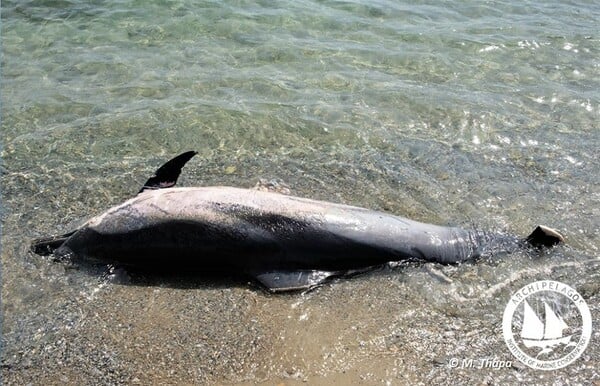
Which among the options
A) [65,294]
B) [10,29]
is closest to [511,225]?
[65,294]

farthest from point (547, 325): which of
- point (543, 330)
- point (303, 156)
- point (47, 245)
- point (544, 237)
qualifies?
point (47, 245)

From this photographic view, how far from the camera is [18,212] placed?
17.2 feet

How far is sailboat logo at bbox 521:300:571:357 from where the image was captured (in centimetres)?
386

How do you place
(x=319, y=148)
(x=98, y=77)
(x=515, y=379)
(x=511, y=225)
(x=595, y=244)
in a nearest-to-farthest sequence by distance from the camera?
(x=515, y=379) < (x=595, y=244) < (x=511, y=225) < (x=319, y=148) < (x=98, y=77)

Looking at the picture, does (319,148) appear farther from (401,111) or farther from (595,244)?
(595,244)

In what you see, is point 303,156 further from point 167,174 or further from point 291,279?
point 291,279

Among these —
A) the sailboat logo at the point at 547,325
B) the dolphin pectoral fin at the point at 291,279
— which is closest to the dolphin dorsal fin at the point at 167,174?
the dolphin pectoral fin at the point at 291,279

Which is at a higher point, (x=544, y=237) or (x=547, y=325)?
(x=544, y=237)

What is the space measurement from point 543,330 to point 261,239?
2.14 m

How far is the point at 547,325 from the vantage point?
4020 millimetres

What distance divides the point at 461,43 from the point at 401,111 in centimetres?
245

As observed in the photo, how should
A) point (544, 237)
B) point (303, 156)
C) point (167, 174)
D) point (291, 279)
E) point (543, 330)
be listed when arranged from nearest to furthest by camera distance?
1. point (543, 330)
2. point (291, 279)
3. point (544, 237)
4. point (167, 174)
5. point (303, 156)

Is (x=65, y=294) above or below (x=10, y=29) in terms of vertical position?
below

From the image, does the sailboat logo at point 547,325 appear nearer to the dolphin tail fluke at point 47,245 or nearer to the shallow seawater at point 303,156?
the shallow seawater at point 303,156
